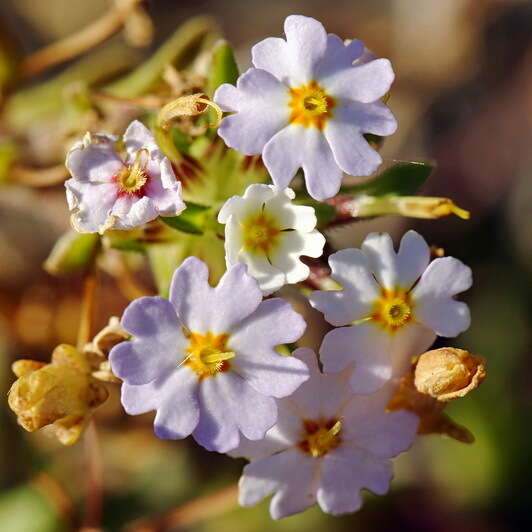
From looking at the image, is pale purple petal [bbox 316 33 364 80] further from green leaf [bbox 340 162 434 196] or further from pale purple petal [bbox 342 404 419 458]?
pale purple petal [bbox 342 404 419 458]

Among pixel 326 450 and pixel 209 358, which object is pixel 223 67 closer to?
pixel 209 358

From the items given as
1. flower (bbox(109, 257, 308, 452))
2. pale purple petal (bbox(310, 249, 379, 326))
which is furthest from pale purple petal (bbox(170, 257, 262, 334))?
pale purple petal (bbox(310, 249, 379, 326))

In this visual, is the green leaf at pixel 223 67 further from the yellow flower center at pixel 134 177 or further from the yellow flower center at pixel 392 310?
the yellow flower center at pixel 392 310

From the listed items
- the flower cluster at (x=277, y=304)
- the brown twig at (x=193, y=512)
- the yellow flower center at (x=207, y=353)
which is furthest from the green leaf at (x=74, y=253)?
the brown twig at (x=193, y=512)

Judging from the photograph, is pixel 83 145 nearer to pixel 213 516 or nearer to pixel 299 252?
pixel 299 252

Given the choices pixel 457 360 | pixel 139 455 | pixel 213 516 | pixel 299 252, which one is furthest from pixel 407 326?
pixel 139 455

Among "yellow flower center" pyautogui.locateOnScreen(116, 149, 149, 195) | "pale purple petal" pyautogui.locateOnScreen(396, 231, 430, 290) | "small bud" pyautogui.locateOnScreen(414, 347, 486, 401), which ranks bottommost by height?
"small bud" pyautogui.locateOnScreen(414, 347, 486, 401)
